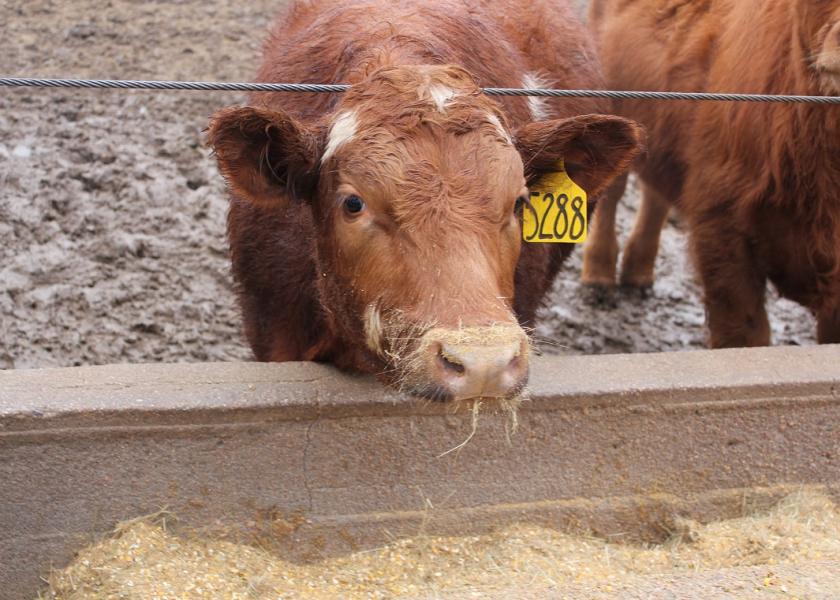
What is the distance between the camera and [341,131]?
9.68 feet

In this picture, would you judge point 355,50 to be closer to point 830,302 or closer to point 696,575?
point 696,575

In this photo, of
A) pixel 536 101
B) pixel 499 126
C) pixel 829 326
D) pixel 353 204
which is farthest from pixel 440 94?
pixel 829 326

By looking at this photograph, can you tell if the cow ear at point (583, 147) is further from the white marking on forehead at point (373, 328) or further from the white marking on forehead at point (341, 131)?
the white marking on forehead at point (373, 328)

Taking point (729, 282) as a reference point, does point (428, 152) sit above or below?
above

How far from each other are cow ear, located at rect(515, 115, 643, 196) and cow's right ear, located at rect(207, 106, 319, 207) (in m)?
0.64

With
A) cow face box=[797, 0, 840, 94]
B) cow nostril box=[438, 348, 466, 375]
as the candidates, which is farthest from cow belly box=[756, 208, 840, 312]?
cow nostril box=[438, 348, 466, 375]

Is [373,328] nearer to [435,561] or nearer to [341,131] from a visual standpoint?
[341,131]

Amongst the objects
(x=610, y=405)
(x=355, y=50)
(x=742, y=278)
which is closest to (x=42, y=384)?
(x=355, y=50)

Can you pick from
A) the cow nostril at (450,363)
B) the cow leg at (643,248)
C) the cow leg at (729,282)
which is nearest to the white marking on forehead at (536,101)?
the cow leg at (729,282)

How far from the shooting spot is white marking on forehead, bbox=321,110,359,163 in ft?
9.59

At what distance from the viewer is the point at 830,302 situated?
4539 millimetres

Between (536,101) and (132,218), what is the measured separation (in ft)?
8.68

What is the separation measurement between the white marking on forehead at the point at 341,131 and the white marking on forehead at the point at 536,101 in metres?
1.19

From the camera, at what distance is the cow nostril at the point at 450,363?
2479mm
